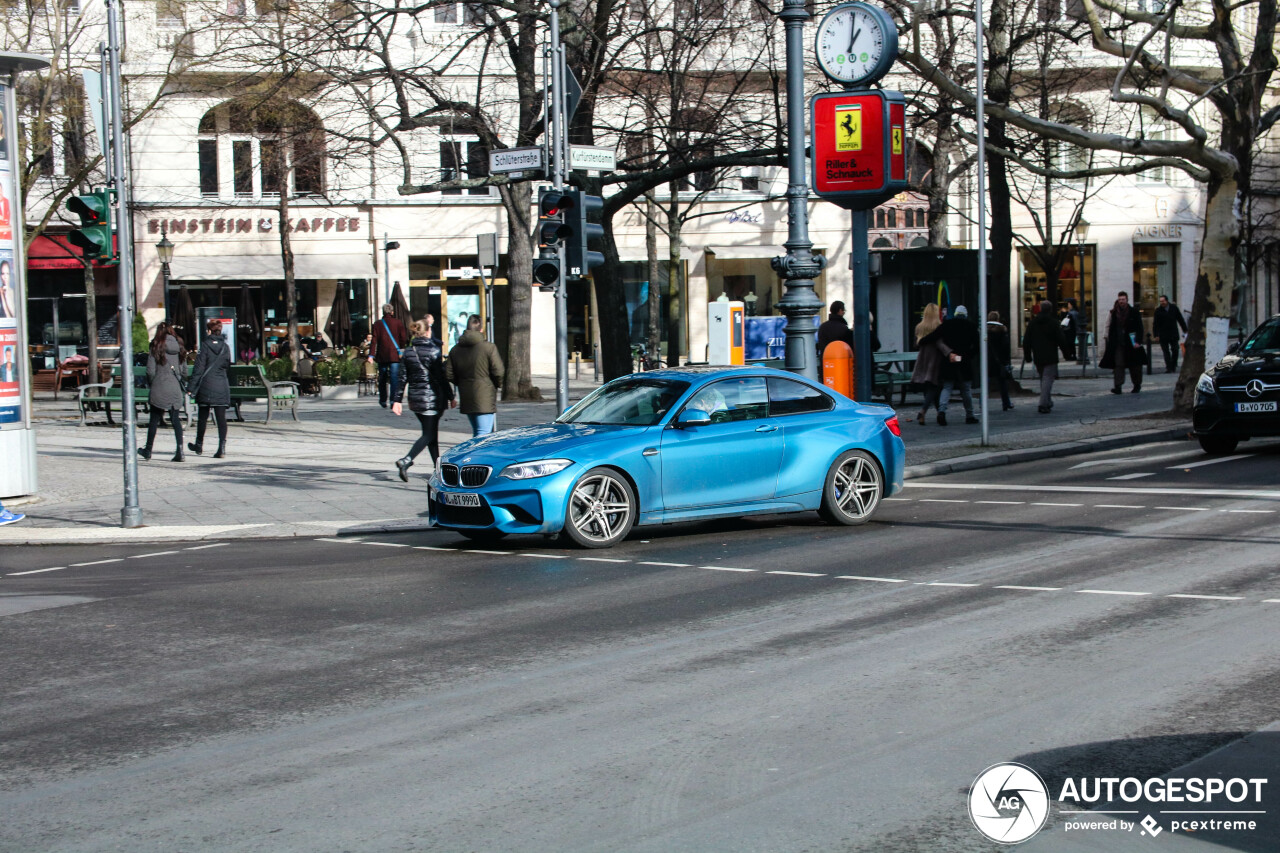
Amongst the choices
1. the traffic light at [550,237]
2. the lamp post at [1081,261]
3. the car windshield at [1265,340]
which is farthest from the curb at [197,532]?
the lamp post at [1081,261]

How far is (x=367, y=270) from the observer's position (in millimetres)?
41562

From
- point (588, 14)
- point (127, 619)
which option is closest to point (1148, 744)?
point (127, 619)

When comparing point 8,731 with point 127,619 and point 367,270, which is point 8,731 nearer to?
point 127,619

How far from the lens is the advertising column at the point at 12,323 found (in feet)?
50.5

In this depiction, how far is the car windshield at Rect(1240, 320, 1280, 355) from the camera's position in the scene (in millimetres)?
17562

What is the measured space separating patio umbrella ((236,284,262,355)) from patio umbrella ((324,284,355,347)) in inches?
80.3

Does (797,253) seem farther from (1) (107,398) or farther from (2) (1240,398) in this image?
(1) (107,398)

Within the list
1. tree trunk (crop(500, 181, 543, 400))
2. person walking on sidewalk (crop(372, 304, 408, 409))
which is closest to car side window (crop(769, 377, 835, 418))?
person walking on sidewalk (crop(372, 304, 408, 409))

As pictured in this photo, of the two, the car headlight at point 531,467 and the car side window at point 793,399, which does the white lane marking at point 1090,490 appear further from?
the car headlight at point 531,467

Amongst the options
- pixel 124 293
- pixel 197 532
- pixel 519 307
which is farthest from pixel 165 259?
pixel 197 532

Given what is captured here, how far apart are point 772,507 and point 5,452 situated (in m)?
8.38

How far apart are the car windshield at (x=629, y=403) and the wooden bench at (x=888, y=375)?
12929 mm

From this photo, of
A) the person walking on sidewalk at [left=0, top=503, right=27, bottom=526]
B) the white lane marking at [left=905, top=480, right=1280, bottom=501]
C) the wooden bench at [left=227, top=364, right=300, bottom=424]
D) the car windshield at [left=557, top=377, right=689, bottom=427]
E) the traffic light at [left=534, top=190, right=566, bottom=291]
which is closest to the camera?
the car windshield at [left=557, top=377, right=689, bottom=427]

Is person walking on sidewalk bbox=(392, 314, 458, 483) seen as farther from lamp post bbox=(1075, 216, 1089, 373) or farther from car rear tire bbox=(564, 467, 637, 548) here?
lamp post bbox=(1075, 216, 1089, 373)
